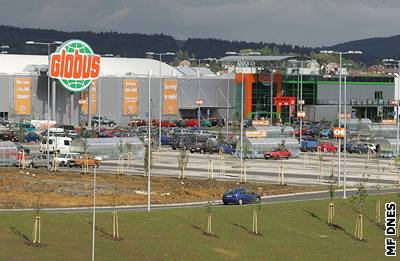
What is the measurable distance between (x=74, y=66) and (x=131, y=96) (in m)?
28.7

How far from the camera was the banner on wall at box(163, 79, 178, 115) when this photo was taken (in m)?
196

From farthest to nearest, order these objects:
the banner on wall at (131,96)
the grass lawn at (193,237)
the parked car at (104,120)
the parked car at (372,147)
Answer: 1. the banner on wall at (131,96)
2. the parked car at (104,120)
3. the parked car at (372,147)
4. the grass lawn at (193,237)

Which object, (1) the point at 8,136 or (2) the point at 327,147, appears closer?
(1) the point at 8,136

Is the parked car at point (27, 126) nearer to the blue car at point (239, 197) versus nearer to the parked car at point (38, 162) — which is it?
the parked car at point (38, 162)

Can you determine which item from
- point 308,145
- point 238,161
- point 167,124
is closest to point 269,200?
point 238,161

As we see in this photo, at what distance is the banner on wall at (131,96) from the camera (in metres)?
188

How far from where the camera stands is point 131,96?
18875 cm

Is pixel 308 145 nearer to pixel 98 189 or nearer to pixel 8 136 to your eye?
pixel 8 136

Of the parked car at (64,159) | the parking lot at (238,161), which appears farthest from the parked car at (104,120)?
the parked car at (64,159)

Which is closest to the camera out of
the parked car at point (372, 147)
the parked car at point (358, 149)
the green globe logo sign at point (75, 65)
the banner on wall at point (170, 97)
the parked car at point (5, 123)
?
the parked car at point (372, 147)

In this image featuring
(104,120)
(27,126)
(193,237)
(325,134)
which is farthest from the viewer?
(104,120)

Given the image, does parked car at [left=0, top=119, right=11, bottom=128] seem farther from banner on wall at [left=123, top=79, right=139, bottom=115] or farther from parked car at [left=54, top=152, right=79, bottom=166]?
parked car at [left=54, top=152, right=79, bottom=166]

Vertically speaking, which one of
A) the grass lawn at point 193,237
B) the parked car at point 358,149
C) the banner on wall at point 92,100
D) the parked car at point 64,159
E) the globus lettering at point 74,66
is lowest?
the grass lawn at point 193,237

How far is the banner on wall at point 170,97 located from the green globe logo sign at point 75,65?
106 feet
